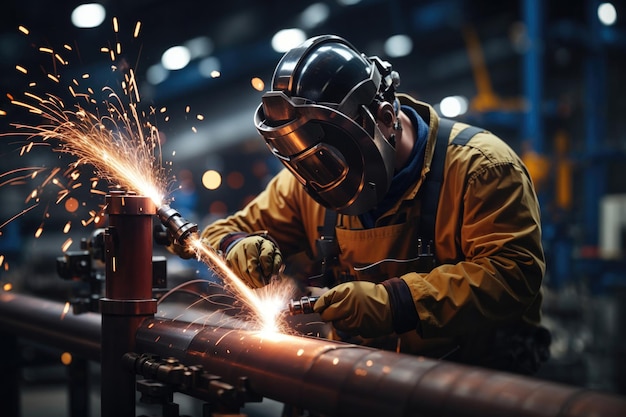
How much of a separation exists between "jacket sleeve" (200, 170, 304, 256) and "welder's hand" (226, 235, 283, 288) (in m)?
0.31

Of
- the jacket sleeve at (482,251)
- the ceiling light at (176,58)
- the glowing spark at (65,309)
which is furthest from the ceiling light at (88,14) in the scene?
the jacket sleeve at (482,251)

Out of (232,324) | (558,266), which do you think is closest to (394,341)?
(232,324)

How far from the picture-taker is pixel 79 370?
2482 mm

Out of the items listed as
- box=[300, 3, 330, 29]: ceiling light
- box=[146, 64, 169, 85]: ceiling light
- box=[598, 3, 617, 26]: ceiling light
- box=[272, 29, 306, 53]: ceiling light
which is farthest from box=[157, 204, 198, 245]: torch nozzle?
box=[146, 64, 169, 85]: ceiling light

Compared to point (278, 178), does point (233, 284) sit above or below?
below

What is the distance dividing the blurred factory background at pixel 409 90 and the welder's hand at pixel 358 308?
88 cm

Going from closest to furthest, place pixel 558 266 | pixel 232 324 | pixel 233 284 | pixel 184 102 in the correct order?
pixel 232 324
pixel 233 284
pixel 558 266
pixel 184 102

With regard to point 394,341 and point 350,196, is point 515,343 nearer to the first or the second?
point 394,341

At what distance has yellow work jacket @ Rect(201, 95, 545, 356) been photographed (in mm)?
1842

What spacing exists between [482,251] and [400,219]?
0.31 metres

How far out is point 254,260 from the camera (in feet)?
6.98

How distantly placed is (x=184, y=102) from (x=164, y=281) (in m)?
12.0

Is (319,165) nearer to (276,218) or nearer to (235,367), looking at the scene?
(276,218)

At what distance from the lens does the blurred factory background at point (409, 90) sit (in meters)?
6.96
